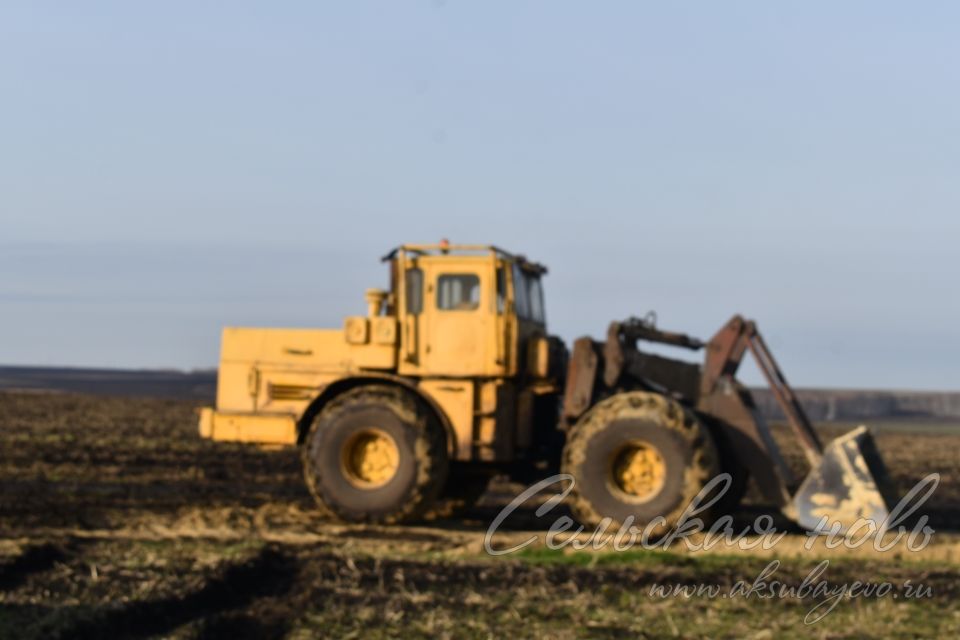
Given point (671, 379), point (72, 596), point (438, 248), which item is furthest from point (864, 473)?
point (72, 596)

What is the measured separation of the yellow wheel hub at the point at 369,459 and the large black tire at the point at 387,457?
1 centimetres

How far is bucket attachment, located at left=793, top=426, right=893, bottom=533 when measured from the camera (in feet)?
45.1

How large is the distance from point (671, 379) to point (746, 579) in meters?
4.52

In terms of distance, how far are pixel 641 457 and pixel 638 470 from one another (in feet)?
0.44

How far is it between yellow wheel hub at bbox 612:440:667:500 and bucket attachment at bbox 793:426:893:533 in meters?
1.36

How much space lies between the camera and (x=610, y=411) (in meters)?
14.4

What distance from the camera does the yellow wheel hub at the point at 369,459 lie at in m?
15.2

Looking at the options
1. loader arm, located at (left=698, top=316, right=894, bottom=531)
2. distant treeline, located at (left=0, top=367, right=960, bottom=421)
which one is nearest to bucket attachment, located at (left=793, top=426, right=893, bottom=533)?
loader arm, located at (left=698, top=316, right=894, bottom=531)

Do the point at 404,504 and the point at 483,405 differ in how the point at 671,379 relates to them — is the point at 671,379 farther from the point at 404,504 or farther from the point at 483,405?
the point at 404,504

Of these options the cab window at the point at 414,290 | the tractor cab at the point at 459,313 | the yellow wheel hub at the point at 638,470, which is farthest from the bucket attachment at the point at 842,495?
the cab window at the point at 414,290

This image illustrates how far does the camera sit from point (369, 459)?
15.3m

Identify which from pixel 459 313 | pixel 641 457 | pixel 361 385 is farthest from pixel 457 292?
pixel 641 457

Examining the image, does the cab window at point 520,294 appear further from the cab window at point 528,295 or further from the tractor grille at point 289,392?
the tractor grille at point 289,392

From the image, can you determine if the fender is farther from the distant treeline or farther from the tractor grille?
the distant treeline
